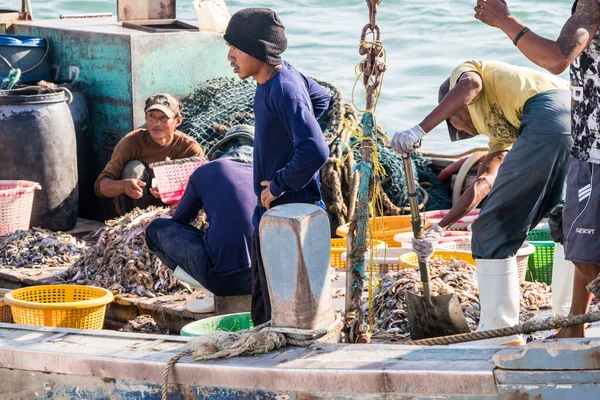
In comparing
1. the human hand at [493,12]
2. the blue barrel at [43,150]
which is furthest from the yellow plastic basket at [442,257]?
the blue barrel at [43,150]

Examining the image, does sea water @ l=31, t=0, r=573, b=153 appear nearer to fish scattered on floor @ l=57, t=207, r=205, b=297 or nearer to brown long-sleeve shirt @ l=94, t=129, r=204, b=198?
brown long-sleeve shirt @ l=94, t=129, r=204, b=198

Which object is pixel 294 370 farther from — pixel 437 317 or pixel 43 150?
pixel 43 150

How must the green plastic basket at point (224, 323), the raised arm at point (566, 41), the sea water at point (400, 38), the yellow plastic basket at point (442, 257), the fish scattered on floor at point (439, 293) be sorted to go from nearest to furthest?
the raised arm at point (566, 41) < the green plastic basket at point (224, 323) < the fish scattered on floor at point (439, 293) < the yellow plastic basket at point (442, 257) < the sea water at point (400, 38)

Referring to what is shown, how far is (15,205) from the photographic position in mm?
8531

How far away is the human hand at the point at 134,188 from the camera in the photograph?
8312 mm

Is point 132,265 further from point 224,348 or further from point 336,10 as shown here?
point 336,10

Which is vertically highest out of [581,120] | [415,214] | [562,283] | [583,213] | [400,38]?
[581,120]

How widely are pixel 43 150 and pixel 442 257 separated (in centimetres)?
377

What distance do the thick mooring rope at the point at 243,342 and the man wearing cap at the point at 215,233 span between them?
62.9 inches

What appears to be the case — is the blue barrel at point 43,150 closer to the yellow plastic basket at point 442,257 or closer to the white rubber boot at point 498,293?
the yellow plastic basket at point 442,257

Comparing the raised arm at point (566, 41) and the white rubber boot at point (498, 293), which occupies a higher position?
the raised arm at point (566, 41)

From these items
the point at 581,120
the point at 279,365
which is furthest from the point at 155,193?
the point at 581,120

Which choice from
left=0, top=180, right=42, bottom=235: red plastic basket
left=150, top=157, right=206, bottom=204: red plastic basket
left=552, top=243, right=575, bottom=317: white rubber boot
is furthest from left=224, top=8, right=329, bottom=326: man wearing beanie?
left=0, top=180, right=42, bottom=235: red plastic basket

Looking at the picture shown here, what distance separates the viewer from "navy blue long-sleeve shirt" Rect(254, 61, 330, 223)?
5.13m
